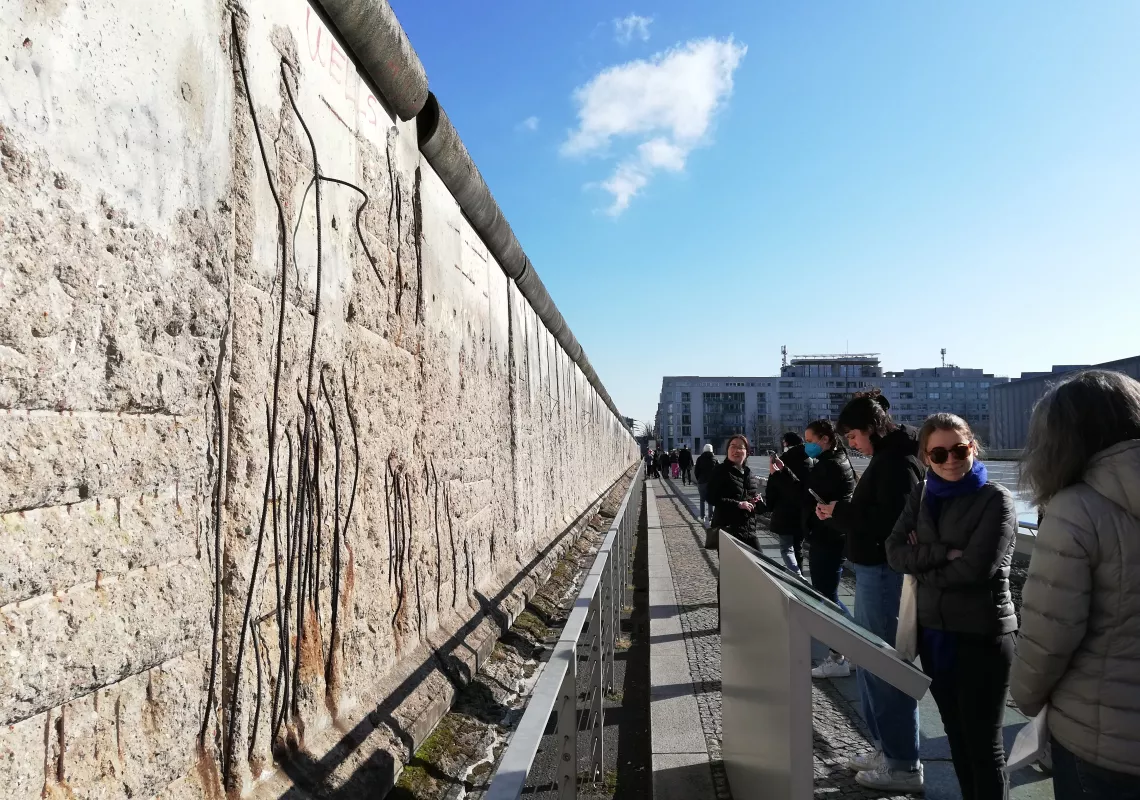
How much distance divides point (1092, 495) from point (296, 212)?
228 cm

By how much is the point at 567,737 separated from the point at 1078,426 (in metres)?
1.65

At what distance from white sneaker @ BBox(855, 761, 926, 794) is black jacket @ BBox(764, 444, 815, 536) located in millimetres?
2733

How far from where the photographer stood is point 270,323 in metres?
2.13

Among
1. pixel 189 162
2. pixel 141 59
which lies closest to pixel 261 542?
pixel 189 162

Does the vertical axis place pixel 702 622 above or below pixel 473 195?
below

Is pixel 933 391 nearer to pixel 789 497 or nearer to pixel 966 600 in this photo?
pixel 789 497

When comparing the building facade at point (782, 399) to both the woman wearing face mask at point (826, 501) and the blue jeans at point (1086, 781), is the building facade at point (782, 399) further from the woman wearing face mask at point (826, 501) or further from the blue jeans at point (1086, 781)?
the blue jeans at point (1086, 781)

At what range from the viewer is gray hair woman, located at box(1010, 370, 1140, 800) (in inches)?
78.2

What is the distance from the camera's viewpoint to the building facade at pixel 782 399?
114 meters

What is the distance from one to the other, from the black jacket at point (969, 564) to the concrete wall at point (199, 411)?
6.30ft

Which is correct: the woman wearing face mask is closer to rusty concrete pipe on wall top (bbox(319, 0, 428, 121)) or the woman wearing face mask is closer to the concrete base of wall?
the concrete base of wall

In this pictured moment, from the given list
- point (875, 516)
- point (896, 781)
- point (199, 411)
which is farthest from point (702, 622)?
point (199, 411)

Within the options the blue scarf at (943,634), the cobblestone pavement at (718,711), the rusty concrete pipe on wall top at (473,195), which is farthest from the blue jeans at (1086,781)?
the rusty concrete pipe on wall top at (473,195)

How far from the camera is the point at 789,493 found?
20.2ft
